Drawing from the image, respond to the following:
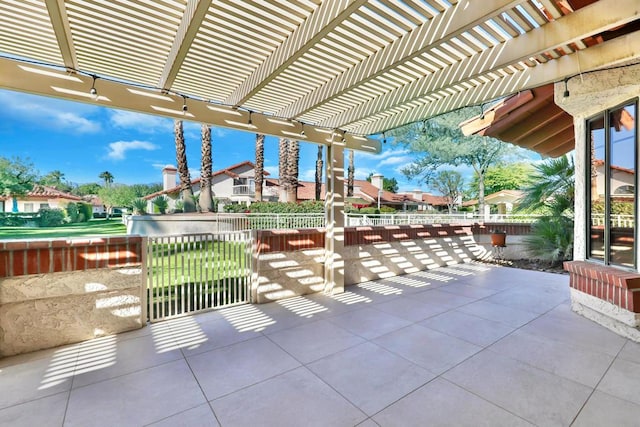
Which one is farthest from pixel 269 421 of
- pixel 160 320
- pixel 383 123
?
pixel 383 123

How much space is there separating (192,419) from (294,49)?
9.97ft

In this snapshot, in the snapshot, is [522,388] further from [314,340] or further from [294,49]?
[294,49]

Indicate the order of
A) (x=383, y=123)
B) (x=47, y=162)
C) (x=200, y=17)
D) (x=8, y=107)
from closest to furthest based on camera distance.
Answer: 1. (x=200, y=17)
2. (x=383, y=123)
3. (x=8, y=107)
4. (x=47, y=162)

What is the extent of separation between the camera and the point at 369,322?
3518 mm

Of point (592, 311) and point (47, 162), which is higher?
point (47, 162)

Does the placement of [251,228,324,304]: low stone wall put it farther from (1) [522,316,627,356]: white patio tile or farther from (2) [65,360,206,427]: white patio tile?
(1) [522,316,627,356]: white patio tile

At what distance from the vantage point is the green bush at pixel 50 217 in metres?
21.5

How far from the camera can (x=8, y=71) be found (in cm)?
258

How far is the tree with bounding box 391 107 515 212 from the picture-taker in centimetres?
1684

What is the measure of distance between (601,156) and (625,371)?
2.54 m

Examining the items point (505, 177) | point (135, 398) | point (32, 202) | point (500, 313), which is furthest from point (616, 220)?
point (32, 202)

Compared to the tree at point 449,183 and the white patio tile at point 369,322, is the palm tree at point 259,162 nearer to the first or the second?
the white patio tile at point 369,322

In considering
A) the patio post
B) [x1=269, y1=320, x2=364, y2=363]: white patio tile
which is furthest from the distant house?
[x1=269, y1=320, x2=364, y2=363]: white patio tile

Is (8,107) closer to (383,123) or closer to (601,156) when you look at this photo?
(383,123)
